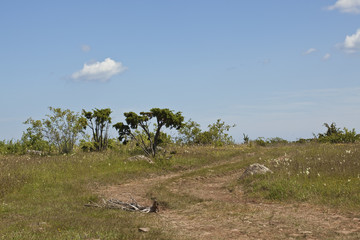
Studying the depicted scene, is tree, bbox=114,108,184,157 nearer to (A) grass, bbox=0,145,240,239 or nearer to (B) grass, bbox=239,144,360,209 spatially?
(A) grass, bbox=0,145,240,239

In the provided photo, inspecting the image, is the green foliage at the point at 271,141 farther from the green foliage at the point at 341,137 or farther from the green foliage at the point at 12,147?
the green foliage at the point at 12,147

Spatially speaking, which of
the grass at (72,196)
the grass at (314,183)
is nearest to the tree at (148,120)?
the grass at (72,196)

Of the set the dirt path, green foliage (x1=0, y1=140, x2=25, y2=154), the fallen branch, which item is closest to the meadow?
the dirt path

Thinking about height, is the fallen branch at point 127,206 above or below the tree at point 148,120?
below

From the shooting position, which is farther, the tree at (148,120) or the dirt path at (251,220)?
the tree at (148,120)

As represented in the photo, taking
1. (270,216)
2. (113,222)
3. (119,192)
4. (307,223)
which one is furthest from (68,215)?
(307,223)

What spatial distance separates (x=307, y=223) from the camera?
899 cm

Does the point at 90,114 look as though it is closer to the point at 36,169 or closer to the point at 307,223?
the point at 36,169

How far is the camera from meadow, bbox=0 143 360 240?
8500 mm

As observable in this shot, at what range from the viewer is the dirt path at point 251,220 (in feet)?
26.9

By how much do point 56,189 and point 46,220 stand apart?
233 inches

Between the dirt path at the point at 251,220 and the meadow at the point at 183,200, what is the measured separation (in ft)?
0.08

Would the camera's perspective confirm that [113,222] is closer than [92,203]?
Yes

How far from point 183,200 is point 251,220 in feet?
12.1
